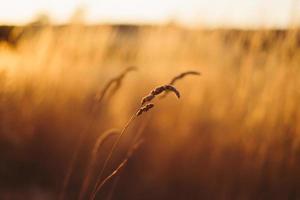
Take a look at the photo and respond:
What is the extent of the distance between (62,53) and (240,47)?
3.76 ft

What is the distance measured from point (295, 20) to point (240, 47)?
677 mm

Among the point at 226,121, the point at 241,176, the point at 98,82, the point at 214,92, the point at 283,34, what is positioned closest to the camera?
the point at 241,176

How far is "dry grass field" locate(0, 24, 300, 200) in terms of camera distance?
7.12 feet

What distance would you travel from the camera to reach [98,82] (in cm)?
484

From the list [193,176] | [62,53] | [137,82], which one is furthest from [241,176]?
[137,82]

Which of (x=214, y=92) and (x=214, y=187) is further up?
(x=214, y=92)

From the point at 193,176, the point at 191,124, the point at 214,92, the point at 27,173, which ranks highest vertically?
the point at 214,92

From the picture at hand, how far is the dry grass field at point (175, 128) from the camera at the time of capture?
2.17 metres

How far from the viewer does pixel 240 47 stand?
9.56 feet

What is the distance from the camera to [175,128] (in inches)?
112

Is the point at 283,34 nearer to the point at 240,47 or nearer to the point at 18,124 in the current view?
the point at 240,47

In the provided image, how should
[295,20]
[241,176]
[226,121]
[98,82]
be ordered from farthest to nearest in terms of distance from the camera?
[98,82]
[226,121]
[295,20]
[241,176]

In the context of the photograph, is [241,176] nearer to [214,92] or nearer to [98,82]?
[214,92]

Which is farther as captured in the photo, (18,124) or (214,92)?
(214,92)
